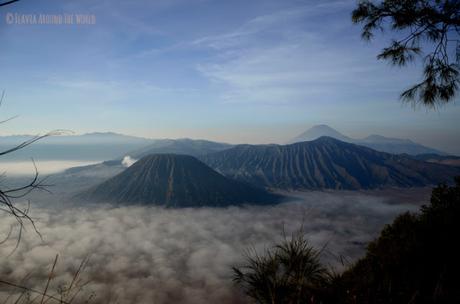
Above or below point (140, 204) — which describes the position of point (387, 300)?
above

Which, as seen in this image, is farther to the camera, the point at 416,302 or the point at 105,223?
the point at 105,223

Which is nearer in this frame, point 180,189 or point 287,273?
point 287,273

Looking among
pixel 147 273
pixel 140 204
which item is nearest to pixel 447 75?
pixel 147 273

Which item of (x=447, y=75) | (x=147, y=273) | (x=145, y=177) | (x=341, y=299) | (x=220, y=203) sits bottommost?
(x=147, y=273)

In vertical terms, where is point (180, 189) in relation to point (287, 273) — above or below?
below

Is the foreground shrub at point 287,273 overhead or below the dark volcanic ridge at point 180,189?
overhead

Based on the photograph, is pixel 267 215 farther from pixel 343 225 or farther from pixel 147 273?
pixel 147 273

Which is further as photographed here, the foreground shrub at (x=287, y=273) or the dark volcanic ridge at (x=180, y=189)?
the dark volcanic ridge at (x=180, y=189)

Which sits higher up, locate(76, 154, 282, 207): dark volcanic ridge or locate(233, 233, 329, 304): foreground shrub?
locate(233, 233, 329, 304): foreground shrub

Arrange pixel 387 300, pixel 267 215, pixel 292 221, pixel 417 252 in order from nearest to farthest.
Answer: pixel 387 300 < pixel 417 252 < pixel 292 221 < pixel 267 215

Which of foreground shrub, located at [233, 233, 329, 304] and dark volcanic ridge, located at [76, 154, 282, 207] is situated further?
dark volcanic ridge, located at [76, 154, 282, 207]

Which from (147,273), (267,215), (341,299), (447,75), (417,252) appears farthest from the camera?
(267,215)
